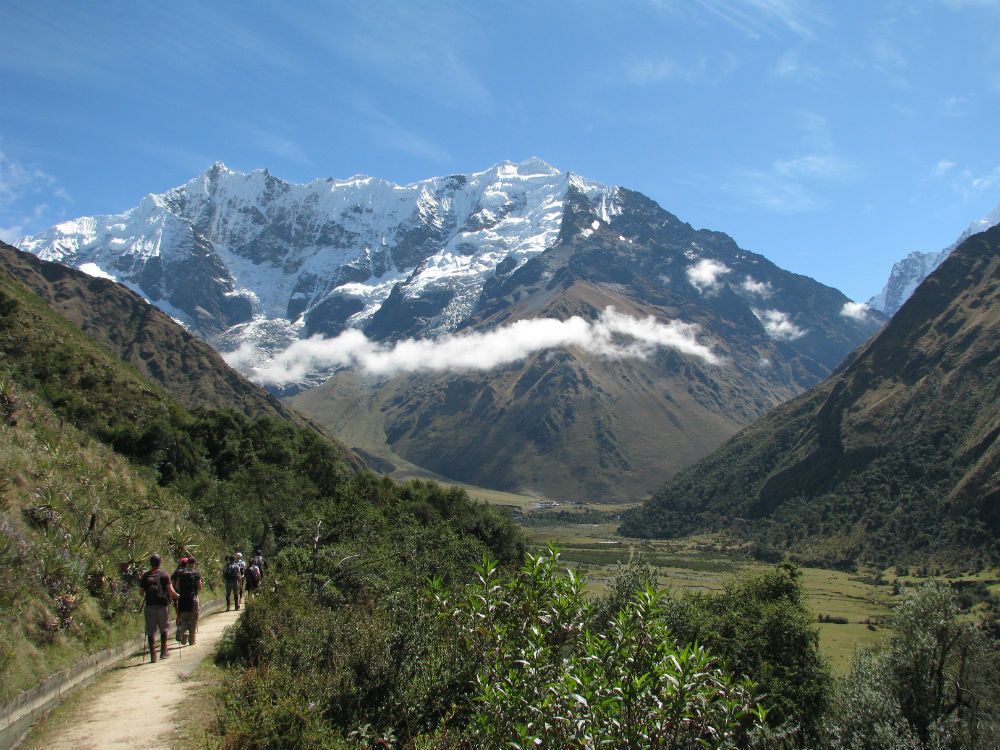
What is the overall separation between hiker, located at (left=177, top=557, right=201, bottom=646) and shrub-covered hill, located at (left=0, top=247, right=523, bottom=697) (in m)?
1.56

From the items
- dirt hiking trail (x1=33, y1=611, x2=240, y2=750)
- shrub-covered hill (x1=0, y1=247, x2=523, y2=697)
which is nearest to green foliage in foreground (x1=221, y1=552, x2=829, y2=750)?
dirt hiking trail (x1=33, y1=611, x2=240, y2=750)

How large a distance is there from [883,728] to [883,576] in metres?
143

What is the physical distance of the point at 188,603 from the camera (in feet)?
73.0

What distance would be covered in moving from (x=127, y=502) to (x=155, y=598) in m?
12.3

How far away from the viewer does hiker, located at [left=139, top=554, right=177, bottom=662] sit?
19750 mm

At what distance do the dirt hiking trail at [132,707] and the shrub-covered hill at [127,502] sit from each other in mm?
1337

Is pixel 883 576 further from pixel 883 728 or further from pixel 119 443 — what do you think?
pixel 119 443

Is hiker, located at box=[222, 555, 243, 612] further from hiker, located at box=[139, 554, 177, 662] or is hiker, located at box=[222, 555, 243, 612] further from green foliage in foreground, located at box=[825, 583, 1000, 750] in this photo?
green foliage in foreground, located at box=[825, 583, 1000, 750]

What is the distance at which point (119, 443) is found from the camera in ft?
209

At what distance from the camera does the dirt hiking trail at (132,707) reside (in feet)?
48.5

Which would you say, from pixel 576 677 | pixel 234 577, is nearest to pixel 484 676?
pixel 576 677

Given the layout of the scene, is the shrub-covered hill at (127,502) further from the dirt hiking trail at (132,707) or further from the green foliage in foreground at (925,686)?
the green foliage in foreground at (925,686)

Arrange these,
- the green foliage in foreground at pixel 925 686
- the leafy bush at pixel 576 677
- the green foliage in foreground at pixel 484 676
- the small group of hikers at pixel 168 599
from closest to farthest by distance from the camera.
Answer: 1. the leafy bush at pixel 576 677
2. the green foliage in foreground at pixel 484 676
3. the small group of hikers at pixel 168 599
4. the green foliage in foreground at pixel 925 686

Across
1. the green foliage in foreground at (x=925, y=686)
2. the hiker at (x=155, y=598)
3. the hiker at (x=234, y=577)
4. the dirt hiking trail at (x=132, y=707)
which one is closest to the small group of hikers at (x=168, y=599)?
the hiker at (x=155, y=598)
